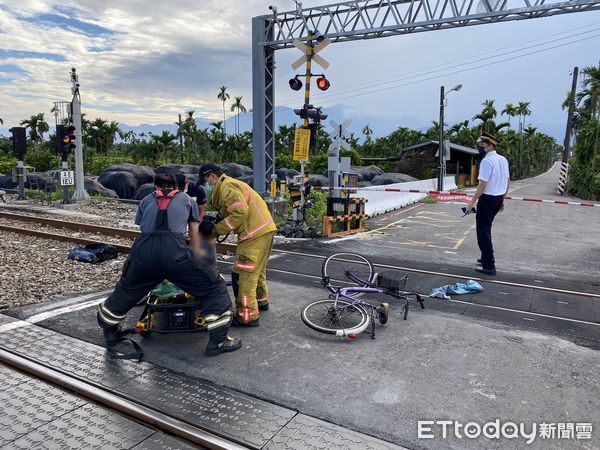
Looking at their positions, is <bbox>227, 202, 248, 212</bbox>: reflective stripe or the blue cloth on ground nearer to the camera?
<bbox>227, 202, 248, 212</bbox>: reflective stripe

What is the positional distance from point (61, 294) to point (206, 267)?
3281mm

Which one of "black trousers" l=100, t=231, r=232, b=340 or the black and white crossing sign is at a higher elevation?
the black and white crossing sign

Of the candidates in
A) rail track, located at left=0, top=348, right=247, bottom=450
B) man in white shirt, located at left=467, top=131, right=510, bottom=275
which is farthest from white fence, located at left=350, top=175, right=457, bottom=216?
rail track, located at left=0, top=348, right=247, bottom=450

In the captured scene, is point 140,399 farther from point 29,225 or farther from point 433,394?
point 29,225

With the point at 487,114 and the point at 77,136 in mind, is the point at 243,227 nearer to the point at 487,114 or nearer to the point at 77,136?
the point at 77,136

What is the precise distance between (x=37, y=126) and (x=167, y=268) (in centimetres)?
6882

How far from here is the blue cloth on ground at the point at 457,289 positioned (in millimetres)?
6594

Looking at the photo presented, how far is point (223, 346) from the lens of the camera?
178 inches

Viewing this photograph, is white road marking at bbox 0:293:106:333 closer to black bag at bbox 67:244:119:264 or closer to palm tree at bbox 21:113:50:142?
black bag at bbox 67:244:119:264

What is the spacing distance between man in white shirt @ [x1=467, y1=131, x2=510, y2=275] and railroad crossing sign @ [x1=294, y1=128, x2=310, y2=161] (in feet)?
14.5

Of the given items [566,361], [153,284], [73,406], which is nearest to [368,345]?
[566,361]

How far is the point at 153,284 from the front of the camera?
4383 millimetres

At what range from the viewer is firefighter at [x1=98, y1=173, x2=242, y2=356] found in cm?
422

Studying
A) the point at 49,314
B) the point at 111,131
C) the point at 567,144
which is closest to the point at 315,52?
the point at 49,314
